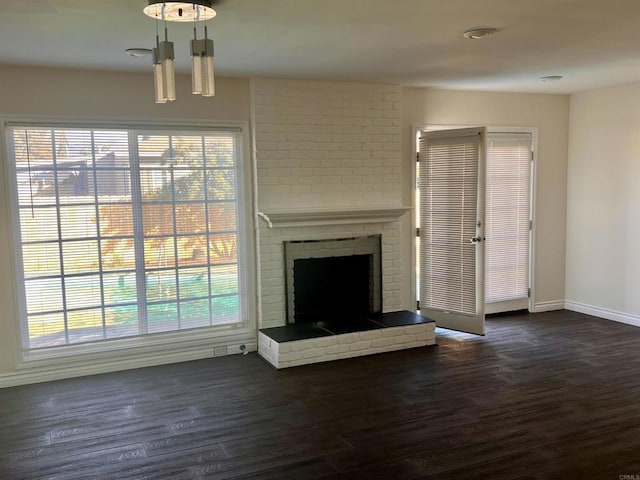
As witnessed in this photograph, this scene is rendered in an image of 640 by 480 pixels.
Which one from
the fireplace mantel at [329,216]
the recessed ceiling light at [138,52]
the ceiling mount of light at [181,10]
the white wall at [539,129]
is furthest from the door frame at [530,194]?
the ceiling mount of light at [181,10]

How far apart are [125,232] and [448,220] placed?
10.2ft

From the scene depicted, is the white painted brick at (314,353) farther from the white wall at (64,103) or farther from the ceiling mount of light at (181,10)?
the ceiling mount of light at (181,10)

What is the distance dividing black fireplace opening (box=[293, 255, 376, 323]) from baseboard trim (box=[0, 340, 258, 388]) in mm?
635

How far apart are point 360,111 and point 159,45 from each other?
298cm

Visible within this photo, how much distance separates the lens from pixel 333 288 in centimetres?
527

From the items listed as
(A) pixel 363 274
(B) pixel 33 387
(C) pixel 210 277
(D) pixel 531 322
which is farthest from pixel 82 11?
(D) pixel 531 322

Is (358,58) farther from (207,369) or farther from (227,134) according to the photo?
(207,369)

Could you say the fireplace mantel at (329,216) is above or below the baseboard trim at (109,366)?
above

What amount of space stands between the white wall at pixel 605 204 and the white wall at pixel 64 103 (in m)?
4.26

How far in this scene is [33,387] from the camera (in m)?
4.32

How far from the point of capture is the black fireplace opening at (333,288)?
5.16 m

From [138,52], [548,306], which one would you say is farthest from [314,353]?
[548,306]

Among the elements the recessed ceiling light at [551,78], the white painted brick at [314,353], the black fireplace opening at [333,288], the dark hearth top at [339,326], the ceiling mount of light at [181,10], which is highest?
the recessed ceiling light at [551,78]

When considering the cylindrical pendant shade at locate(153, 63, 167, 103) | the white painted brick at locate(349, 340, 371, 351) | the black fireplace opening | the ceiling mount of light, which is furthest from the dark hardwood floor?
the ceiling mount of light
